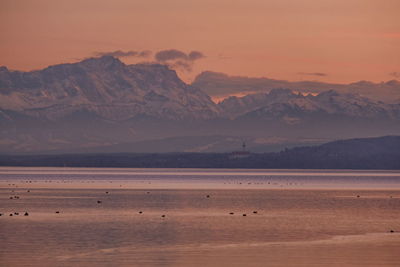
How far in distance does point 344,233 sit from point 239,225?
9681 millimetres

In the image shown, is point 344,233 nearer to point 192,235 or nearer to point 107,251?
point 192,235

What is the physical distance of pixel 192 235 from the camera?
6631 cm

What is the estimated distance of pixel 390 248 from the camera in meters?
59.3

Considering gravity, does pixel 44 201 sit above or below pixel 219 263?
above

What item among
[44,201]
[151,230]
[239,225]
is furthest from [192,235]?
[44,201]

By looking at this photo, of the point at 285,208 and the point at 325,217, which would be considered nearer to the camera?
the point at 325,217

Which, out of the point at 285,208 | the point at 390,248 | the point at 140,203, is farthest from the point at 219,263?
the point at 140,203

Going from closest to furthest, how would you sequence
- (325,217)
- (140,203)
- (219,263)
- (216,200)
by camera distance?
(219,263) → (325,217) → (140,203) → (216,200)

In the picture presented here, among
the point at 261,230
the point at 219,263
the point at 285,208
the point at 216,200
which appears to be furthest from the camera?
the point at 216,200

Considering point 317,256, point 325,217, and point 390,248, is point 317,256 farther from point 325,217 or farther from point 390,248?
point 325,217

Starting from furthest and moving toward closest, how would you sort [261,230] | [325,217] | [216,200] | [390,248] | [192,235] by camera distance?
[216,200], [325,217], [261,230], [192,235], [390,248]

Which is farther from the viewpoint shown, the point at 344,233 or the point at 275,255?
the point at 344,233

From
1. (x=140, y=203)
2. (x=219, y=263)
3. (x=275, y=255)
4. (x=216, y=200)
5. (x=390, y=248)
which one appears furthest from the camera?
(x=216, y=200)

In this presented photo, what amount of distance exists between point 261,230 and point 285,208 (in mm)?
29296
